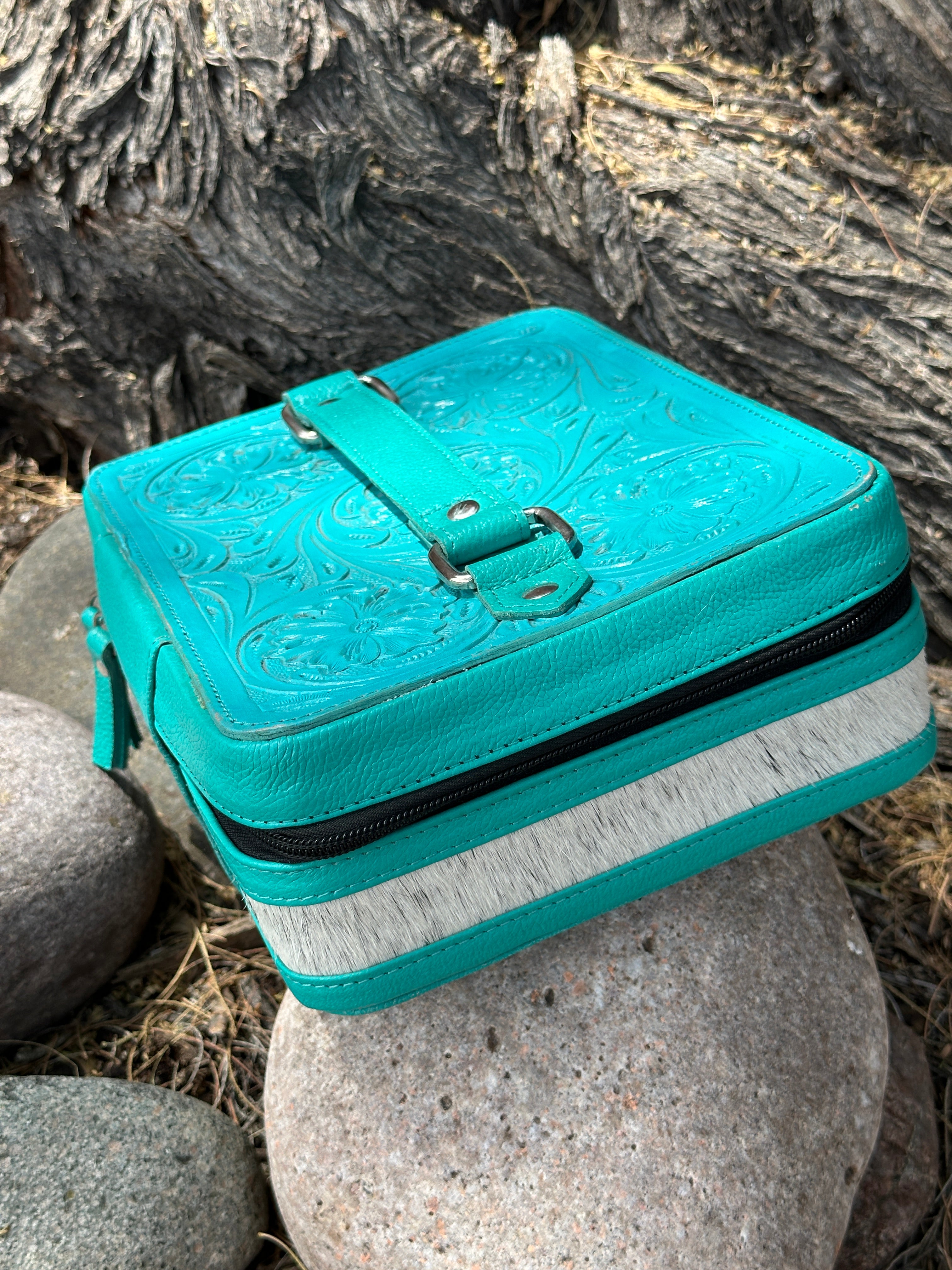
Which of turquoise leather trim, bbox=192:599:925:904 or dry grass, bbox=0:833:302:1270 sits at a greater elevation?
turquoise leather trim, bbox=192:599:925:904

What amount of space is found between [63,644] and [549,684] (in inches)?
61.4

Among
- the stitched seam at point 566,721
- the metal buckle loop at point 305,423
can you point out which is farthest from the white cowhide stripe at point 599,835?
the metal buckle loop at point 305,423

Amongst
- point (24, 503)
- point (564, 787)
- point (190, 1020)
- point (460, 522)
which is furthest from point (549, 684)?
point (24, 503)

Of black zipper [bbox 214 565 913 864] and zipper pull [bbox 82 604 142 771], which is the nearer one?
black zipper [bbox 214 565 913 864]

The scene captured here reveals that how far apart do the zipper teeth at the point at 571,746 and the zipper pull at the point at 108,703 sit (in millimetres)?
781

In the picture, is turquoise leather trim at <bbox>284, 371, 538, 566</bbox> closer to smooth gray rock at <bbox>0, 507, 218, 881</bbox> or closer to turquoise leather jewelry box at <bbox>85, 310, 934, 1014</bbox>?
turquoise leather jewelry box at <bbox>85, 310, 934, 1014</bbox>

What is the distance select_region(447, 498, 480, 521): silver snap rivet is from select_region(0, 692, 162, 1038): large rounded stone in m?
0.95

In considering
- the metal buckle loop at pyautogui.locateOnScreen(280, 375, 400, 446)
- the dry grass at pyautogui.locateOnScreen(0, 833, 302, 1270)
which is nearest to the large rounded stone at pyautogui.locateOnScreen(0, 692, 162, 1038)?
the dry grass at pyautogui.locateOnScreen(0, 833, 302, 1270)

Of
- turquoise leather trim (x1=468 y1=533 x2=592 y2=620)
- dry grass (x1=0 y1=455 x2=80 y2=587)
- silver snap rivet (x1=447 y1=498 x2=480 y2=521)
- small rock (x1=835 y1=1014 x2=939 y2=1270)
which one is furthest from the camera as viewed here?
dry grass (x1=0 y1=455 x2=80 y2=587)

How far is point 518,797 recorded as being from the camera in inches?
54.1

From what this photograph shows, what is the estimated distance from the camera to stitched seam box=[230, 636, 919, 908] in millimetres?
1317

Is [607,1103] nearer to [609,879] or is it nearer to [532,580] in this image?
[609,879]

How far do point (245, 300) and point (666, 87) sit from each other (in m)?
1.03

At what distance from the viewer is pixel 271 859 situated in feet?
4.32
